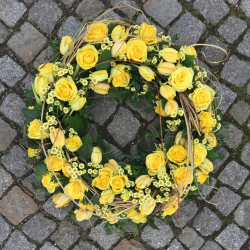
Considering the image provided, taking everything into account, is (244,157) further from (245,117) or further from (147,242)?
(147,242)

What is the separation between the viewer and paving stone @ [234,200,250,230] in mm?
2162

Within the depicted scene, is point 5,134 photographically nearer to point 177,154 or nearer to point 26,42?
point 26,42

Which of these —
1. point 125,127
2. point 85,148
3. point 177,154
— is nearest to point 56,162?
point 85,148

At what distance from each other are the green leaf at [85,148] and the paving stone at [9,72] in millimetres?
920

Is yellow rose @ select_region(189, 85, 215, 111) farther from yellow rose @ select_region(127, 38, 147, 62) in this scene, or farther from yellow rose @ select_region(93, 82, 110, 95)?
yellow rose @ select_region(93, 82, 110, 95)

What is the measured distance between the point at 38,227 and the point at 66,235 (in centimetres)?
26

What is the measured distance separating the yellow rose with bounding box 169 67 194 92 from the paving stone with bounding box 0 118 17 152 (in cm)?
143

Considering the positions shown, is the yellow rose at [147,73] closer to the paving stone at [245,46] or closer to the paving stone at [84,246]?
the paving stone at [245,46]

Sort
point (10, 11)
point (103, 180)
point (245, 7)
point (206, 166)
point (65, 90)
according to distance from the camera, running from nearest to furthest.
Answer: point (65, 90), point (103, 180), point (206, 166), point (10, 11), point (245, 7)

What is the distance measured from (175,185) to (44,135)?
3.18 feet

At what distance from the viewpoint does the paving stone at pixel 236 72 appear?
214 cm

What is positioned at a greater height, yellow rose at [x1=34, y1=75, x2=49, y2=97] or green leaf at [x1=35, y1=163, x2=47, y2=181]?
yellow rose at [x1=34, y1=75, x2=49, y2=97]

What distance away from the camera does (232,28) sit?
2.13 meters

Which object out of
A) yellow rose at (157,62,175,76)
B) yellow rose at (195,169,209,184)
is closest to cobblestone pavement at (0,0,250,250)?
yellow rose at (195,169,209,184)
